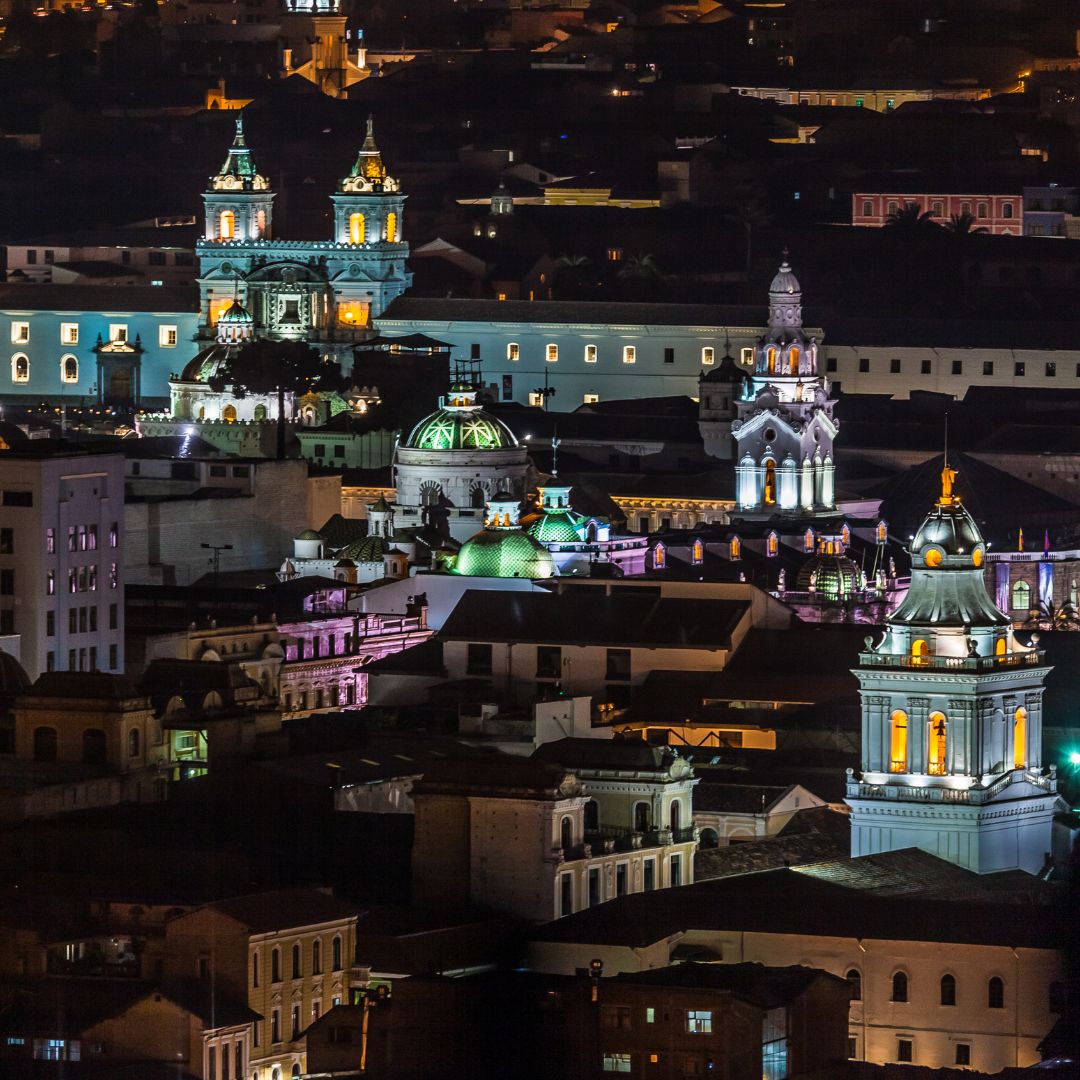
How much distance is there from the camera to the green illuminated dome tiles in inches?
4756

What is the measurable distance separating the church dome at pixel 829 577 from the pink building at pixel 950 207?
5881 centimetres

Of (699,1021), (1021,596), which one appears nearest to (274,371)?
(1021,596)

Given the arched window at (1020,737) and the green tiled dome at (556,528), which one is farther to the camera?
the green tiled dome at (556,528)

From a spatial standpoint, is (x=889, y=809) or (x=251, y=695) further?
(x=251, y=695)

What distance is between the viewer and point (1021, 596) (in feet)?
390

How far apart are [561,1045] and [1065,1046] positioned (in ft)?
18.4

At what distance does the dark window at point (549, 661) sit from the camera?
96688 mm

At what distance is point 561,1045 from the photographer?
232 ft

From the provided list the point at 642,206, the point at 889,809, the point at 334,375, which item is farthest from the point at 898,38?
the point at 889,809

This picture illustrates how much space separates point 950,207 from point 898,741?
9195 centimetres

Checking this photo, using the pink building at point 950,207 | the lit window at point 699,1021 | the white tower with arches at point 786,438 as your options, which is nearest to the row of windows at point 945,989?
the lit window at point 699,1021

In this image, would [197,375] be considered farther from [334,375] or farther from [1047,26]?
[1047,26]

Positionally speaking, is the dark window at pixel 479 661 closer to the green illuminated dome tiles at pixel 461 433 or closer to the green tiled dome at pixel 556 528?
the green tiled dome at pixel 556 528

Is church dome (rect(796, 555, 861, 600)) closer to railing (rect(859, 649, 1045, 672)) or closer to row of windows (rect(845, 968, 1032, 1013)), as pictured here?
railing (rect(859, 649, 1045, 672))
